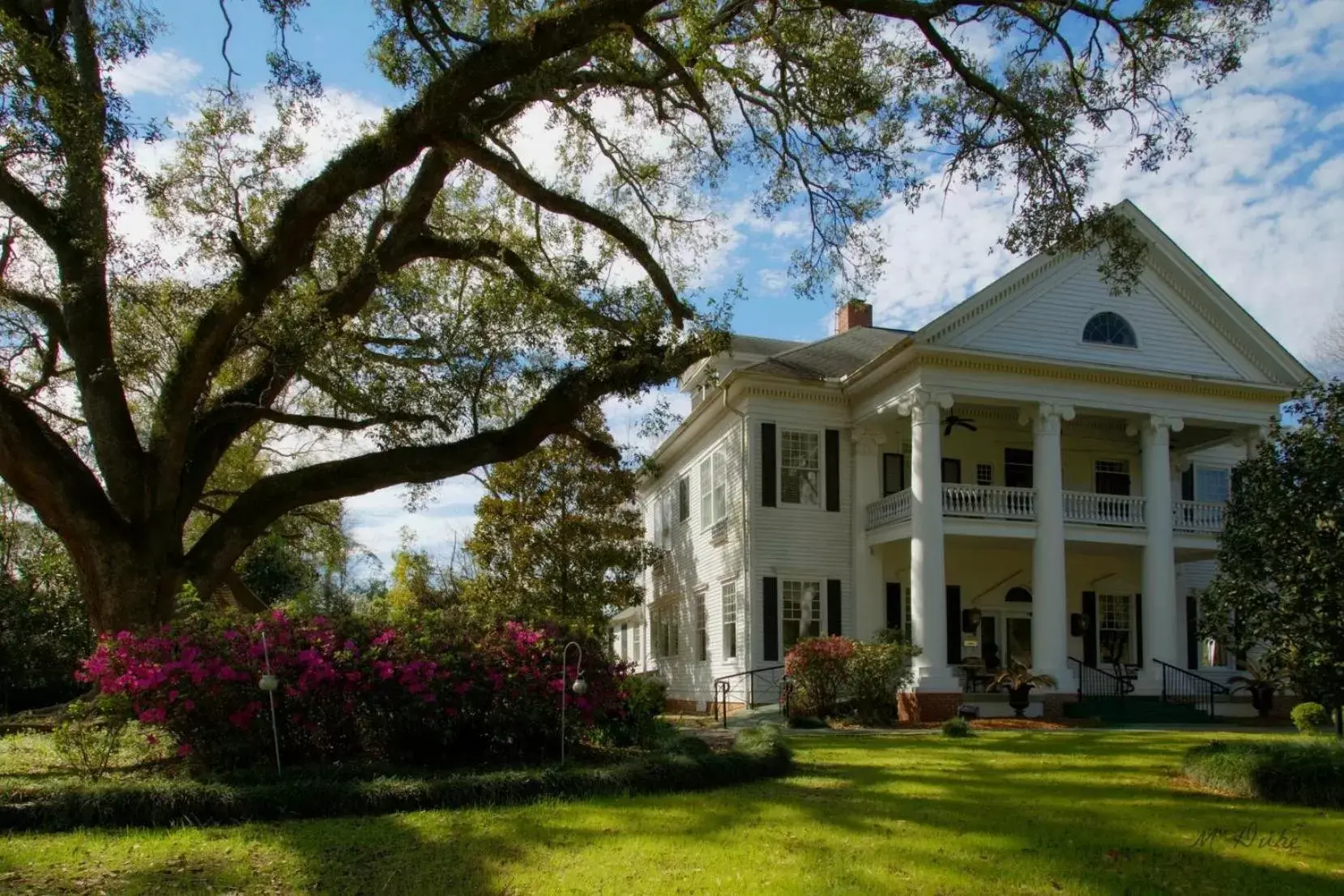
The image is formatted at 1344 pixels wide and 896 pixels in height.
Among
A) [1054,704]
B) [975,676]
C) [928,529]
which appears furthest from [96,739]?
[975,676]

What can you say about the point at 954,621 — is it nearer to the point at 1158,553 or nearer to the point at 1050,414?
the point at 1158,553

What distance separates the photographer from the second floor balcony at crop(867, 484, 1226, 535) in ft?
70.1

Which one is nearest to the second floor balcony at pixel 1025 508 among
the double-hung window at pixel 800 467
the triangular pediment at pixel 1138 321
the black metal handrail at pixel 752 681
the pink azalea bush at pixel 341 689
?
the double-hung window at pixel 800 467

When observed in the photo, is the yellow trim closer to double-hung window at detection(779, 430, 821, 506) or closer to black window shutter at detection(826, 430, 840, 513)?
black window shutter at detection(826, 430, 840, 513)

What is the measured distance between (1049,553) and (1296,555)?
37.0 ft

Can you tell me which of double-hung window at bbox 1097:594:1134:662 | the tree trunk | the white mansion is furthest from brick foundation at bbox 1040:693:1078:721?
the tree trunk

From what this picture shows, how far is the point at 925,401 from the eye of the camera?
67.3 ft

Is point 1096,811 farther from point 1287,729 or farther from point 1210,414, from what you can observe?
point 1210,414

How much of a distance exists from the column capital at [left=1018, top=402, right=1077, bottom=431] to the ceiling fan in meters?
1.57

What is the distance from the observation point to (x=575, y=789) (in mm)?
8430

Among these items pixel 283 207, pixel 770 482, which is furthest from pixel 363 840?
pixel 770 482

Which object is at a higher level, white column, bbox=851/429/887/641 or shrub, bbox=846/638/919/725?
white column, bbox=851/429/887/641

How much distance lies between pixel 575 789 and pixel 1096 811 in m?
4.16

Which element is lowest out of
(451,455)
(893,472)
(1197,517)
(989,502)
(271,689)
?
(271,689)
